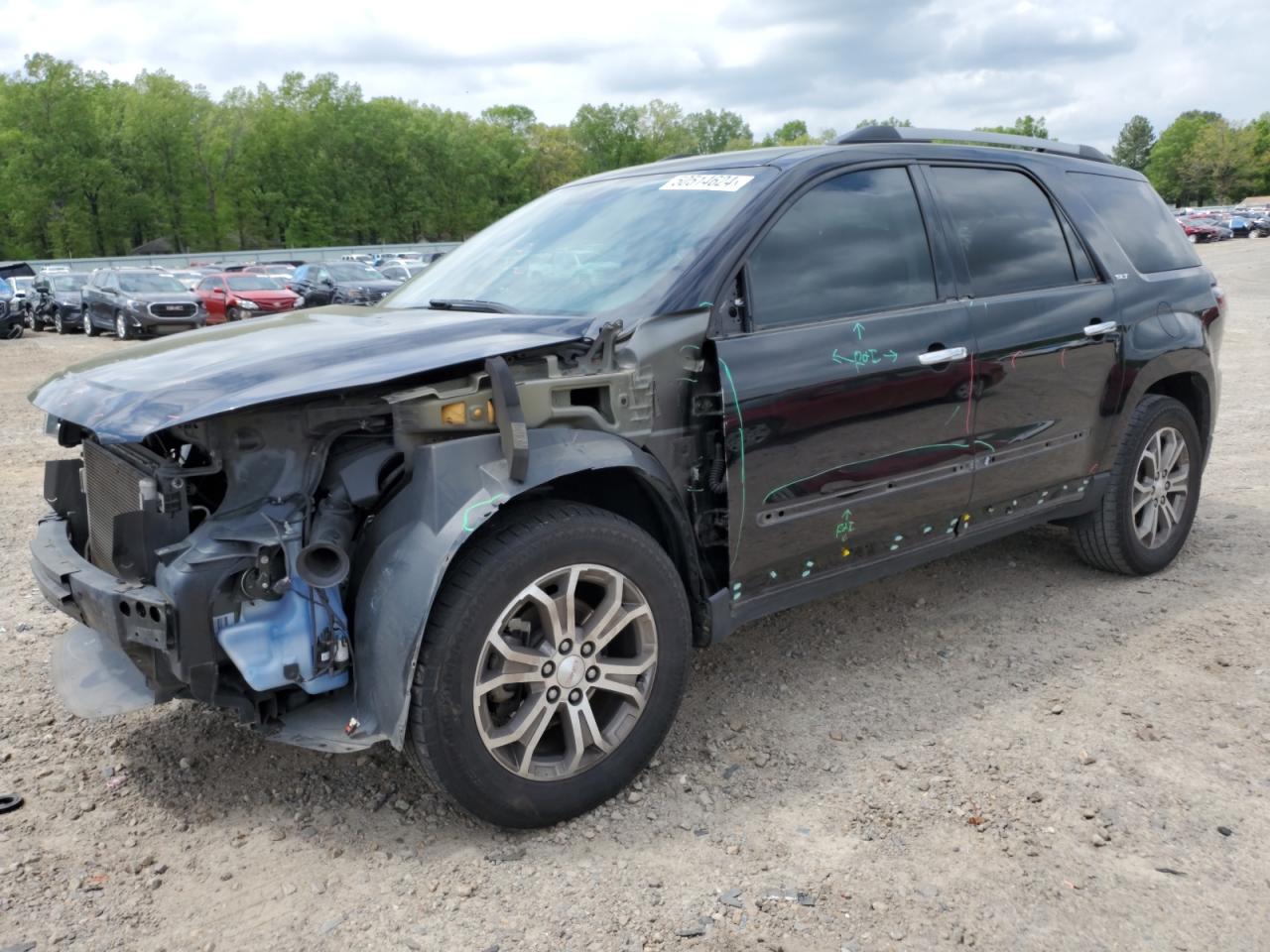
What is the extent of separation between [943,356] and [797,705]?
137 cm

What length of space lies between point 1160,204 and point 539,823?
4.39 metres

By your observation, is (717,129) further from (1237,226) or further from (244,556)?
(244,556)

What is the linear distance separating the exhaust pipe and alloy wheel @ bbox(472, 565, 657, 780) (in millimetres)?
434

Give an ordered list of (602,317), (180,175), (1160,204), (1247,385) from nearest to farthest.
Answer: (602,317) < (1160,204) < (1247,385) < (180,175)

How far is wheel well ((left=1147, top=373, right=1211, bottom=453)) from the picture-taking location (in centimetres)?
506

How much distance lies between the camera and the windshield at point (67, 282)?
26.3 metres

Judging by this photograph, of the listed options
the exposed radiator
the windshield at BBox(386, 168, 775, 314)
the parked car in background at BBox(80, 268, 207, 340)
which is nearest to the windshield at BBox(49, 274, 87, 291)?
the parked car in background at BBox(80, 268, 207, 340)

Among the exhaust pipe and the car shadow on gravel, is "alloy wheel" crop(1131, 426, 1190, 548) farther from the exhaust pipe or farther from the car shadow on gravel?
the exhaust pipe

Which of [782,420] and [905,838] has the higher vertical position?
[782,420]

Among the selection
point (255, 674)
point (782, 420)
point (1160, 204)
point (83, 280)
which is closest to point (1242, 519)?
point (1160, 204)

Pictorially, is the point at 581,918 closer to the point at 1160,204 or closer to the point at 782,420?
the point at 782,420

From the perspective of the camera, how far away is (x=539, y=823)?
2939 mm

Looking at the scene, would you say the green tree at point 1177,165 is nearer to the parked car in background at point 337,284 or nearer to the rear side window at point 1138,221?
the parked car in background at point 337,284

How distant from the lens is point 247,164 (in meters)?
74.3
